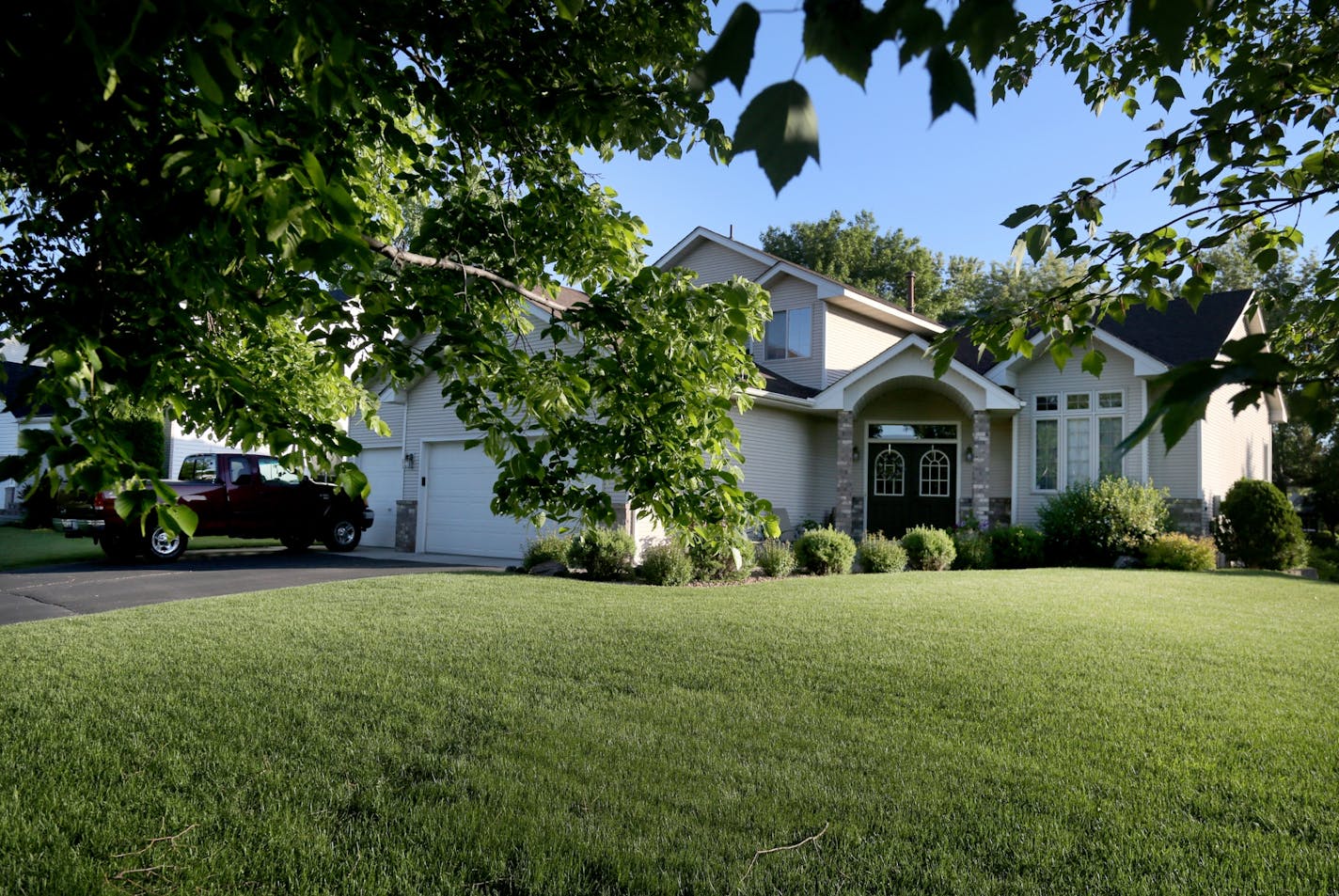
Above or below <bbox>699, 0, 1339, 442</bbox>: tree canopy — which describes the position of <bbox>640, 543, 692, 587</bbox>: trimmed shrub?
below

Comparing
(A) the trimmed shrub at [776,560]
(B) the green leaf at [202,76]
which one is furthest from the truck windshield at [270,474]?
(B) the green leaf at [202,76]

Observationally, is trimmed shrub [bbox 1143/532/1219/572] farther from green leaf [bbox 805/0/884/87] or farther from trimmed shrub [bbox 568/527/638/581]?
green leaf [bbox 805/0/884/87]

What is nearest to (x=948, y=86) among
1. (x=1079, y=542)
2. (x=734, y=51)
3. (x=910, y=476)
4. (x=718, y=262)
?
(x=734, y=51)

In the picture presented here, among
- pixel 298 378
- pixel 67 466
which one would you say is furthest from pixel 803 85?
pixel 298 378

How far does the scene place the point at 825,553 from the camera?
12758mm

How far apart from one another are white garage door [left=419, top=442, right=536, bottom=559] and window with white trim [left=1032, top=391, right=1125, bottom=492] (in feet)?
34.4

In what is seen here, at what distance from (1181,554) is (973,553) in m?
3.32

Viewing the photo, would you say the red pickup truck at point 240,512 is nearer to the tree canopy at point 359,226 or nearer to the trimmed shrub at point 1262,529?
the tree canopy at point 359,226

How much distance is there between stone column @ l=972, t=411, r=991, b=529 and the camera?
15711 millimetres

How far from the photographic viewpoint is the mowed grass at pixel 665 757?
121 inches

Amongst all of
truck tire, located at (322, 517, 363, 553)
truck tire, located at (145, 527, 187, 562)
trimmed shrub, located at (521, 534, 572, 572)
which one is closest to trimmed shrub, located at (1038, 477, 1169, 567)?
trimmed shrub, located at (521, 534, 572, 572)

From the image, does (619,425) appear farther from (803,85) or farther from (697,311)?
(803,85)

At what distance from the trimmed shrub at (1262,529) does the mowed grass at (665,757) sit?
817cm

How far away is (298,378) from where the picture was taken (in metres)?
5.95
